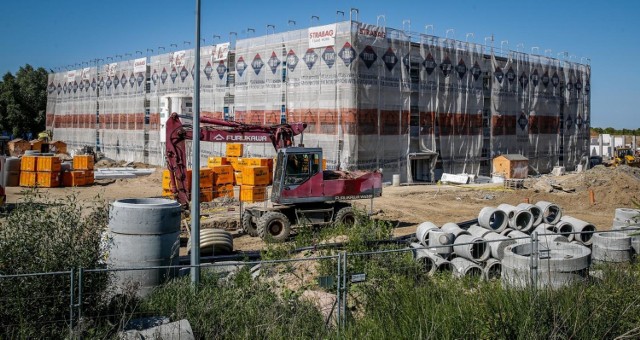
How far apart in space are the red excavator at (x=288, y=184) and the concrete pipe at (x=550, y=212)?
5.56 meters

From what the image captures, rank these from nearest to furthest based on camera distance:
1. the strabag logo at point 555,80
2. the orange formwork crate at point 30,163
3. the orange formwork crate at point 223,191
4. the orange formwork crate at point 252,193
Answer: the orange formwork crate at point 252,193 < the orange formwork crate at point 223,191 < the orange formwork crate at point 30,163 < the strabag logo at point 555,80

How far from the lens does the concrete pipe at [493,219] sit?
15375 millimetres

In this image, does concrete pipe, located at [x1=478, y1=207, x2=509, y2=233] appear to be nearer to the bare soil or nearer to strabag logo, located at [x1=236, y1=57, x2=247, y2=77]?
the bare soil

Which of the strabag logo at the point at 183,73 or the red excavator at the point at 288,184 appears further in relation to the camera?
the strabag logo at the point at 183,73

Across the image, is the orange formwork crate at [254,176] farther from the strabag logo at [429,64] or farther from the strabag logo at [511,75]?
the strabag logo at [511,75]

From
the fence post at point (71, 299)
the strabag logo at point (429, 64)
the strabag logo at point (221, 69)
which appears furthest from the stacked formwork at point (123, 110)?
the fence post at point (71, 299)

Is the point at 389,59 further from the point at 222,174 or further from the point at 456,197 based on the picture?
the point at 222,174

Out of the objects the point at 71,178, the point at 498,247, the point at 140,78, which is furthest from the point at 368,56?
the point at 140,78

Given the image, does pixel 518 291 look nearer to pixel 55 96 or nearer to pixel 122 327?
pixel 122 327

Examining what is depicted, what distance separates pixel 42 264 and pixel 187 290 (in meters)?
2.39

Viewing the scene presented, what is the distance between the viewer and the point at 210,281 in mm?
10508

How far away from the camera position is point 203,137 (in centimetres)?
1995

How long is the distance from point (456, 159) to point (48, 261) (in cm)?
3693

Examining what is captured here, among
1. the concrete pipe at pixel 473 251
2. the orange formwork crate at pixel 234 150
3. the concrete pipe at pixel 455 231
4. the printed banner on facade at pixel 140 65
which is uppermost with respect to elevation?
the printed banner on facade at pixel 140 65
